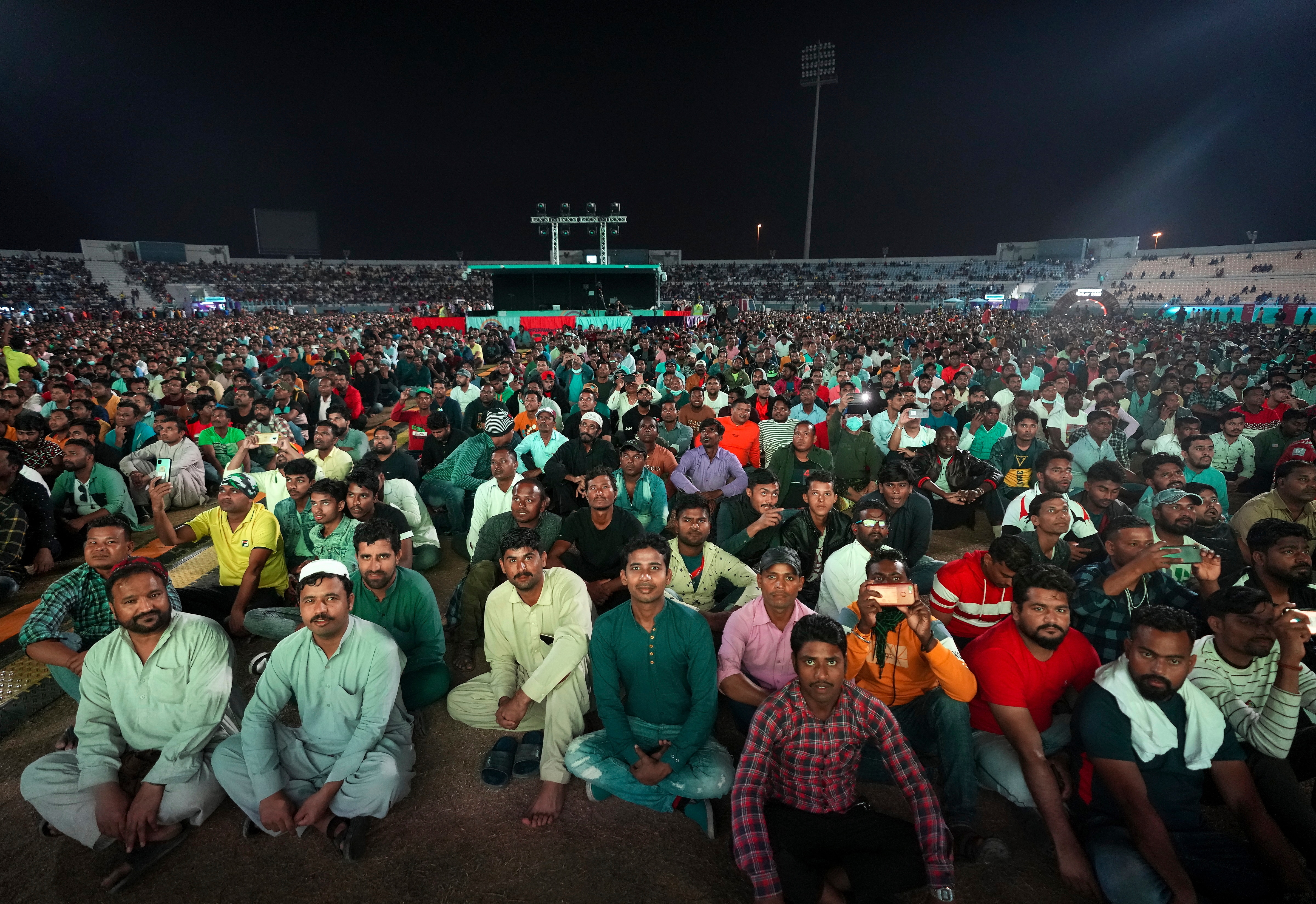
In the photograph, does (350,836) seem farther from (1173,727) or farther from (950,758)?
(1173,727)

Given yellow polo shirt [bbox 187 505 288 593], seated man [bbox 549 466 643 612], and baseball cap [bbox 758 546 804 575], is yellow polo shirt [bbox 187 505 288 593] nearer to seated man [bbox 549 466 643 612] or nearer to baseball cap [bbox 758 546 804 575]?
seated man [bbox 549 466 643 612]

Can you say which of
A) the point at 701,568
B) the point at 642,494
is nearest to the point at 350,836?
the point at 701,568

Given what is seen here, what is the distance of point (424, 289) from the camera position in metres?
50.1

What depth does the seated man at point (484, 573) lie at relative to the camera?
411 cm

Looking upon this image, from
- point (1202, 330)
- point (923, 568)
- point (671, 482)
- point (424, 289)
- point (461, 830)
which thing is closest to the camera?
point (461, 830)

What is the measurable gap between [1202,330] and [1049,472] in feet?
66.9

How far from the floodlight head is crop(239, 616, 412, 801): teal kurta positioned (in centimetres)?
5952

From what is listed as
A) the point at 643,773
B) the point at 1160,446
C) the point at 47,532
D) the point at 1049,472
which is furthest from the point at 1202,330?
the point at 47,532

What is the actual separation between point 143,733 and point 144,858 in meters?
0.53

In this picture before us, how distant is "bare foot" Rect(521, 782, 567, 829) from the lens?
9.06ft

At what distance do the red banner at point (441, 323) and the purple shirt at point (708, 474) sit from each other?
71.2ft

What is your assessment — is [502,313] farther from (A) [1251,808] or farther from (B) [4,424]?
(A) [1251,808]

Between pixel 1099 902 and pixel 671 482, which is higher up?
pixel 671 482

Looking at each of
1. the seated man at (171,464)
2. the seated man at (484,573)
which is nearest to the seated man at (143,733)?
the seated man at (484,573)
